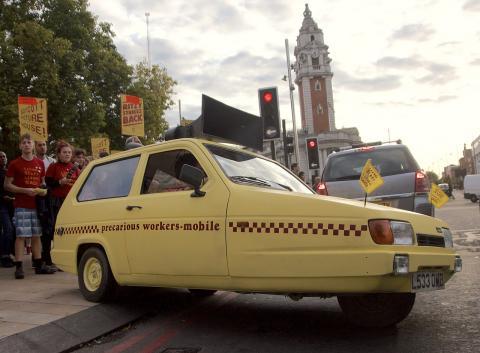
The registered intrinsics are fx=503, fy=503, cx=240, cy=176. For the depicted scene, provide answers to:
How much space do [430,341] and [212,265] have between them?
1.80m

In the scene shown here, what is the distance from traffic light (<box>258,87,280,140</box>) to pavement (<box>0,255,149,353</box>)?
6.60 meters

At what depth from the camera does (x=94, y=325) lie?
179 inches

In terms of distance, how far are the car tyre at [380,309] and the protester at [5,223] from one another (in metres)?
5.59

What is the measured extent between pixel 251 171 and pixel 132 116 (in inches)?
414

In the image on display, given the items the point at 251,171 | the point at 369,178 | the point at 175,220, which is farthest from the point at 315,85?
the point at 175,220

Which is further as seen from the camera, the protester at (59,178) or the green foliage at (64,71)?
the green foliage at (64,71)

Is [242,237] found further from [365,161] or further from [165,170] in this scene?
[365,161]

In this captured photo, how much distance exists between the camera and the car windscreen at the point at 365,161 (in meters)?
8.39

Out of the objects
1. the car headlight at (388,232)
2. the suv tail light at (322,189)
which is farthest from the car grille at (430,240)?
the suv tail light at (322,189)

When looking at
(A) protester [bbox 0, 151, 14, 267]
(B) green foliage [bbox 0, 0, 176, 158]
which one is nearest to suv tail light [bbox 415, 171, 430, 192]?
(A) protester [bbox 0, 151, 14, 267]

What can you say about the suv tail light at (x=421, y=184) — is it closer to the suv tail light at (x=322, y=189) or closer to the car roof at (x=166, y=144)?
the suv tail light at (x=322, y=189)

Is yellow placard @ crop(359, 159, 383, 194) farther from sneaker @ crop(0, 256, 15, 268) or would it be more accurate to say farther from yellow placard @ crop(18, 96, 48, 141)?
yellow placard @ crop(18, 96, 48, 141)

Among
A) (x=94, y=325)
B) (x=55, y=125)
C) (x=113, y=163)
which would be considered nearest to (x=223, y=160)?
(x=113, y=163)

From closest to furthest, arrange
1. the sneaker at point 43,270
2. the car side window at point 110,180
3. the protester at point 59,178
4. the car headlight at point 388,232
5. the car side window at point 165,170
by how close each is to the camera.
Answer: the car headlight at point 388,232 < the car side window at point 165,170 < the car side window at point 110,180 < the sneaker at point 43,270 < the protester at point 59,178
